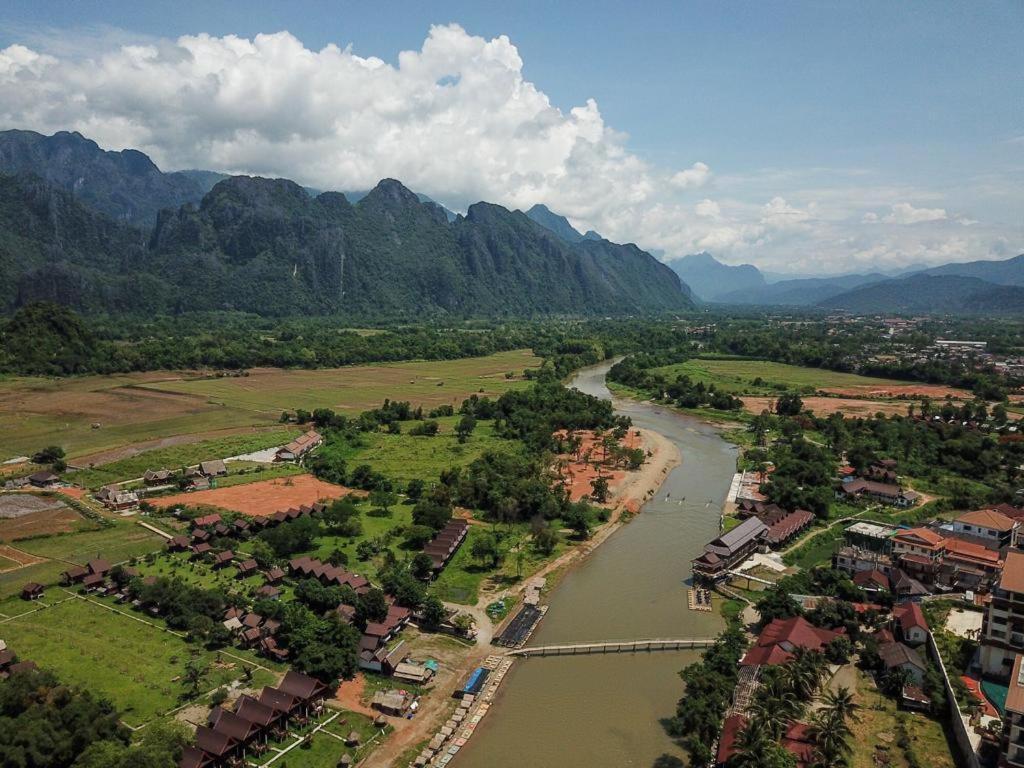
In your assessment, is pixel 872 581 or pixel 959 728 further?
pixel 872 581

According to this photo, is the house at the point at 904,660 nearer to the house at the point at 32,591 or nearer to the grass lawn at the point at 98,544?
the grass lawn at the point at 98,544

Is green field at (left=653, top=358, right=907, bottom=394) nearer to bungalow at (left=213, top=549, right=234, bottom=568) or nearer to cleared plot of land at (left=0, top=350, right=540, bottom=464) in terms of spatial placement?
cleared plot of land at (left=0, top=350, right=540, bottom=464)

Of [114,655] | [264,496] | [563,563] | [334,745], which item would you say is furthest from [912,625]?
[264,496]

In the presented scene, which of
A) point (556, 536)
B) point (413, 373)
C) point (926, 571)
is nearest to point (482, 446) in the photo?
point (556, 536)

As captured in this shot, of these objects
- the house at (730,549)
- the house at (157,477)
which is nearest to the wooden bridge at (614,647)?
the house at (730,549)

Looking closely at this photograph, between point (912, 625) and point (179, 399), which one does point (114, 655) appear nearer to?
point (912, 625)

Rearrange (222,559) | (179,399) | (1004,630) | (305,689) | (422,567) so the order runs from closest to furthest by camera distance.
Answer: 1. (305,689)
2. (1004,630)
3. (422,567)
4. (222,559)
5. (179,399)

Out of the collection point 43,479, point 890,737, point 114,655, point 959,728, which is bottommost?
point 890,737

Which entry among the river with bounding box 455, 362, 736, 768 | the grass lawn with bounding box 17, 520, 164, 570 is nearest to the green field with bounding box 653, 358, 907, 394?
the river with bounding box 455, 362, 736, 768
